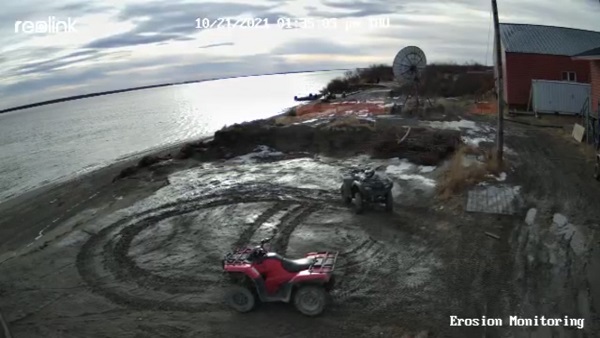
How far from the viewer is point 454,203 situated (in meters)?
15.2

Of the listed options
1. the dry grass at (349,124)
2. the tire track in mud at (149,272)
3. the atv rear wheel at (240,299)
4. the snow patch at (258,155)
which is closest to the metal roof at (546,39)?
the dry grass at (349,124)

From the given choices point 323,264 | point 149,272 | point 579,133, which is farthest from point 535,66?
point 149,272

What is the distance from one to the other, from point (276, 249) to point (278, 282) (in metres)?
3.48

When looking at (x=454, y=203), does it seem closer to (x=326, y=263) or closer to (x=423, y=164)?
(x=423, y=164)

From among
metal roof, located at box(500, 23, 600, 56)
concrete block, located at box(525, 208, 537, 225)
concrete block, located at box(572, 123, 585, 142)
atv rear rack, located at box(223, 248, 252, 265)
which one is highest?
metal roof, located at box(500, 23, 600, 56)

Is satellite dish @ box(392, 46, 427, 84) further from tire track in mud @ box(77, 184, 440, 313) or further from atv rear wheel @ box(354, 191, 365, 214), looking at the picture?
atv rear wheel @ box(354, 191, 365, 214)

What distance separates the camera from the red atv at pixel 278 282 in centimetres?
931

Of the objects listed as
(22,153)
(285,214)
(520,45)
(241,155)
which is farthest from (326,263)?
(22,153)

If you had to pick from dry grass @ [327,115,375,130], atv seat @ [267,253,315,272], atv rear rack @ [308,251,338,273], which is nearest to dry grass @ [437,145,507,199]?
atv rear rack @ [308,251,338,273]

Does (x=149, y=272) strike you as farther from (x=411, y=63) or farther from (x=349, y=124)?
(x=411, y=63)

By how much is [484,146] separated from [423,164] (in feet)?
13.0

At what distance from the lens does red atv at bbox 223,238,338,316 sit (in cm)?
931

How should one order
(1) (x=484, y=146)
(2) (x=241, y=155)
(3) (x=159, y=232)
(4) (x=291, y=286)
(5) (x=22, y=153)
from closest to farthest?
(4) (x=291, y=286)
(3) (x=159, y=232)
(1) (x=484, y=146)
(2) (x=241, y=155)
(5) (x=22, y=153)

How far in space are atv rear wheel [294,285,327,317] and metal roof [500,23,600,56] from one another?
96.7 feet
